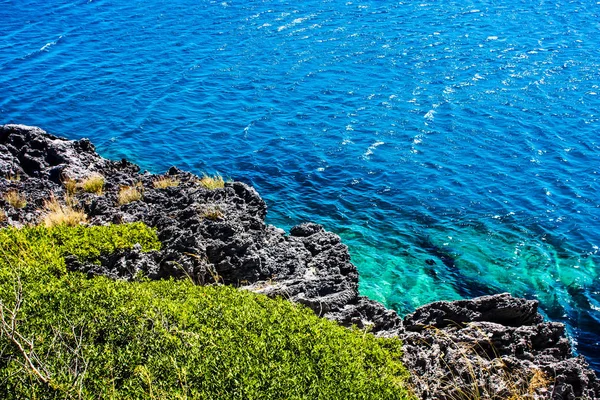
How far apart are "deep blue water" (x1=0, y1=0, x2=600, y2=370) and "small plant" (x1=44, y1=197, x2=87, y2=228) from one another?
7851 mm

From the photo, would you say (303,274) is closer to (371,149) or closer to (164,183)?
(164,183)

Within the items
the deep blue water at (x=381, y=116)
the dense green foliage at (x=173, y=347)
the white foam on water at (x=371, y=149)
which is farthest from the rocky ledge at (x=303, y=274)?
the white foam on water at (x=371, y=149)

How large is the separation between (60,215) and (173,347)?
32.0ft

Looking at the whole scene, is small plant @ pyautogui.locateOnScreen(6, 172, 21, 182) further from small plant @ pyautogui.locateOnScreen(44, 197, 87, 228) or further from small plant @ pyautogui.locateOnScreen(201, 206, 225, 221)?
small plant @ pyautogui.locateOnScreen(201, 206, 225, 221)

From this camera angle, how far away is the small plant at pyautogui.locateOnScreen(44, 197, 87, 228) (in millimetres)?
18781

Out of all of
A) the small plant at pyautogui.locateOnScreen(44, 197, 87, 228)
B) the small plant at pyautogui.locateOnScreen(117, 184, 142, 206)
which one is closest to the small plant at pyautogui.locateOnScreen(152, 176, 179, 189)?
the small plant at pyautogui.locateOnScreen(117, 184, 142, 206)

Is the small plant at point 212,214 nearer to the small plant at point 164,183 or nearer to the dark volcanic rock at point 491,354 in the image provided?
the small plant at point 164,183

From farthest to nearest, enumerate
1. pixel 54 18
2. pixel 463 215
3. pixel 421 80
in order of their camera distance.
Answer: pixel 54 18, pixel 421 80, pixel 463 215

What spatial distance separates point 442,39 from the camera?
137ft

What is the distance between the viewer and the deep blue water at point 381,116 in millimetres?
22375

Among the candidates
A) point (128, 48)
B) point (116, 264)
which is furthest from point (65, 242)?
point (128, 48)

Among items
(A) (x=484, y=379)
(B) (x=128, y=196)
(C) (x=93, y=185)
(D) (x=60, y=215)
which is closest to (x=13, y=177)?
(C) (x=93, y=185)

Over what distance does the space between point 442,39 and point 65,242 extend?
32.4 m

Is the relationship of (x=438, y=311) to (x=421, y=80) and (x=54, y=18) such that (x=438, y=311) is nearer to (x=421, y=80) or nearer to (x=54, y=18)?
(x=421, y=80)
